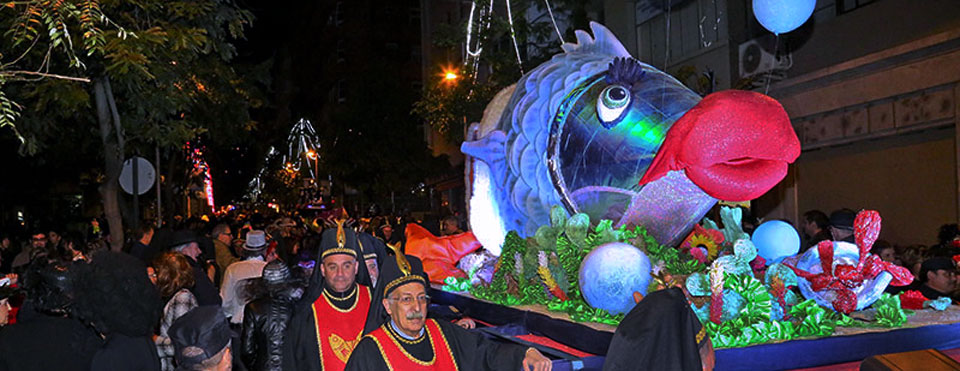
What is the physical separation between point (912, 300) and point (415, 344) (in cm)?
442

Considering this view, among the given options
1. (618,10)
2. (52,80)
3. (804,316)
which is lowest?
(804,316)

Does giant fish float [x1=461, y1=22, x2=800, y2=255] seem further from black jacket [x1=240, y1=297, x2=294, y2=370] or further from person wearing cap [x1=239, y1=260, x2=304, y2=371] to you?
black jacket [x1=240, y1=297, x2=294, y2=370]

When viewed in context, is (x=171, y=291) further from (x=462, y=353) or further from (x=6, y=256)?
(x=6, y=256)

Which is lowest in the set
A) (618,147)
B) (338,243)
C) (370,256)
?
(370,256)

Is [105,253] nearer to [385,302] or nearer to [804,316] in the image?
[385,302]

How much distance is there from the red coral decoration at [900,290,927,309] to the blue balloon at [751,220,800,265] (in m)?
0.92

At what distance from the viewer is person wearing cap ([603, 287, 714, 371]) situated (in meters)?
3.43

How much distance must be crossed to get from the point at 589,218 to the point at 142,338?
3405mm

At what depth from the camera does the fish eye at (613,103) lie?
236 inches

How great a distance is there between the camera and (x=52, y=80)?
906 centimetres

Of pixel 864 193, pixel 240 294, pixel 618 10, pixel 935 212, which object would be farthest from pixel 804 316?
pixel 618 10

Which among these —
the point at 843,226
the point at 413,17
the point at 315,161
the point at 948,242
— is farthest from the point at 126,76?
the point at 413,17

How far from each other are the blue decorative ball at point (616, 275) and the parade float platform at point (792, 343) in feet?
0.66

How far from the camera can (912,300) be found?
251 inches
